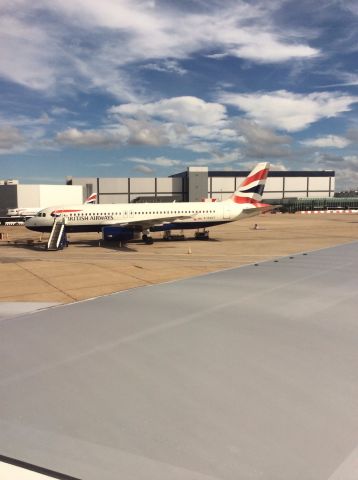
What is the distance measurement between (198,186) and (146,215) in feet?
337

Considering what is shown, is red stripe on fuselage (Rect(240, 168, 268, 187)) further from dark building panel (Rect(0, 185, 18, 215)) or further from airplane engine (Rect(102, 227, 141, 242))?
dark building panel (Rect(0, 185, 18, 215))

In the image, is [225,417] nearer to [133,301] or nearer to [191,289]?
[133,301]

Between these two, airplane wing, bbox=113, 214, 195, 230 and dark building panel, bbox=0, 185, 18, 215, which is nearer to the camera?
airplane wing, bbox=113, 214, 195, 230

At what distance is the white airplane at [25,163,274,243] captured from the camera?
132ft

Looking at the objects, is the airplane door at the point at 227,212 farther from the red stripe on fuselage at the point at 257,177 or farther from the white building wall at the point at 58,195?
the white building wall at the point at 58,195

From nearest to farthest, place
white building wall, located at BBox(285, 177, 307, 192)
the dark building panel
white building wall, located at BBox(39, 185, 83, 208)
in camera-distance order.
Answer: the dark building panel
white building wall, located at BBox(39, 185, 83, 208)
white building wall, located at BBox(285, 177, 307, 192)

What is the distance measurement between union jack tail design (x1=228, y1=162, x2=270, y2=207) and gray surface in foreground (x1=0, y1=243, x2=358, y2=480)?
3798 centimetres

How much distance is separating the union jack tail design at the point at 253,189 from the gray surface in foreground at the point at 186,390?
38.0m

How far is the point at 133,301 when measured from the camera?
33.0 feet

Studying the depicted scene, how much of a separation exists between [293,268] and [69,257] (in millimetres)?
22441

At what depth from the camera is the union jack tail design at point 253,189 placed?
153 feet

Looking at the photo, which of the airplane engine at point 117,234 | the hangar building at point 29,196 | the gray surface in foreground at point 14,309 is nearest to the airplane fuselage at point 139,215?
the airplane engine at point 117,234

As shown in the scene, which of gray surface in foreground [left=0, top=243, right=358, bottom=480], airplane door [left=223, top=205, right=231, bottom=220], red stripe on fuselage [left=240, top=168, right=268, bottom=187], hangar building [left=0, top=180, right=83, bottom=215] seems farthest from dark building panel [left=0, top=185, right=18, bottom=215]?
gray surface in foreground [left=0, top=243, right=358, bottom=480]

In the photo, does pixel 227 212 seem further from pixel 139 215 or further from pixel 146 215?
pixel 139 215
